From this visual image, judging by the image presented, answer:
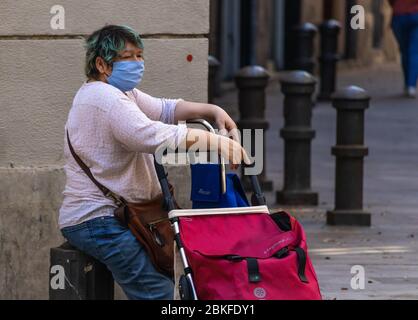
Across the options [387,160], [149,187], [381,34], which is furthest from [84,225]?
[381,34]

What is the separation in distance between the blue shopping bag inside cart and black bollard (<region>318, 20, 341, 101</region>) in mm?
13565

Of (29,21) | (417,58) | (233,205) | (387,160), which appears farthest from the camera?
(417,58)

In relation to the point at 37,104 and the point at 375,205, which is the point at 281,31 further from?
the point at 37,104

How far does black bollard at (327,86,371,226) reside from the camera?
9.96m

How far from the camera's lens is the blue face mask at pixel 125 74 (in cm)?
560

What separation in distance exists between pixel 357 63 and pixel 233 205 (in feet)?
76.6

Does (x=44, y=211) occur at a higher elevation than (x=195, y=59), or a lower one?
lower

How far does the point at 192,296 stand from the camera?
17.1 ft

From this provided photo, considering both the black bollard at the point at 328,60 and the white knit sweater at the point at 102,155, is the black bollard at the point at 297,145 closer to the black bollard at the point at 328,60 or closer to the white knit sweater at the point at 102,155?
the white knit sweater at the point at 102,155

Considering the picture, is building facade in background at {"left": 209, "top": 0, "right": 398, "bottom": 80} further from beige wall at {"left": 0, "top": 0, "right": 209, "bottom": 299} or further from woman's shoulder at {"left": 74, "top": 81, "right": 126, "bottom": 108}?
woman's shoulder at {"left": 74, "top": 81, "right": 126, "bottom": 108}

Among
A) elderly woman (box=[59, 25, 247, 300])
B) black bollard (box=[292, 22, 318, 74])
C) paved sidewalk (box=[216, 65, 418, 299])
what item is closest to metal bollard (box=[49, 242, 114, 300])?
elderly woman (box=[59, 25, 247, 300])

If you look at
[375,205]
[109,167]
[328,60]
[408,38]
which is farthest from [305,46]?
[109,167]

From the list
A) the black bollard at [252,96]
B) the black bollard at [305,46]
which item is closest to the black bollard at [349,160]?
the black bollard at [252,96]

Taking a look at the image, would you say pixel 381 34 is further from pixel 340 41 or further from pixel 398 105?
pixel 398 105
